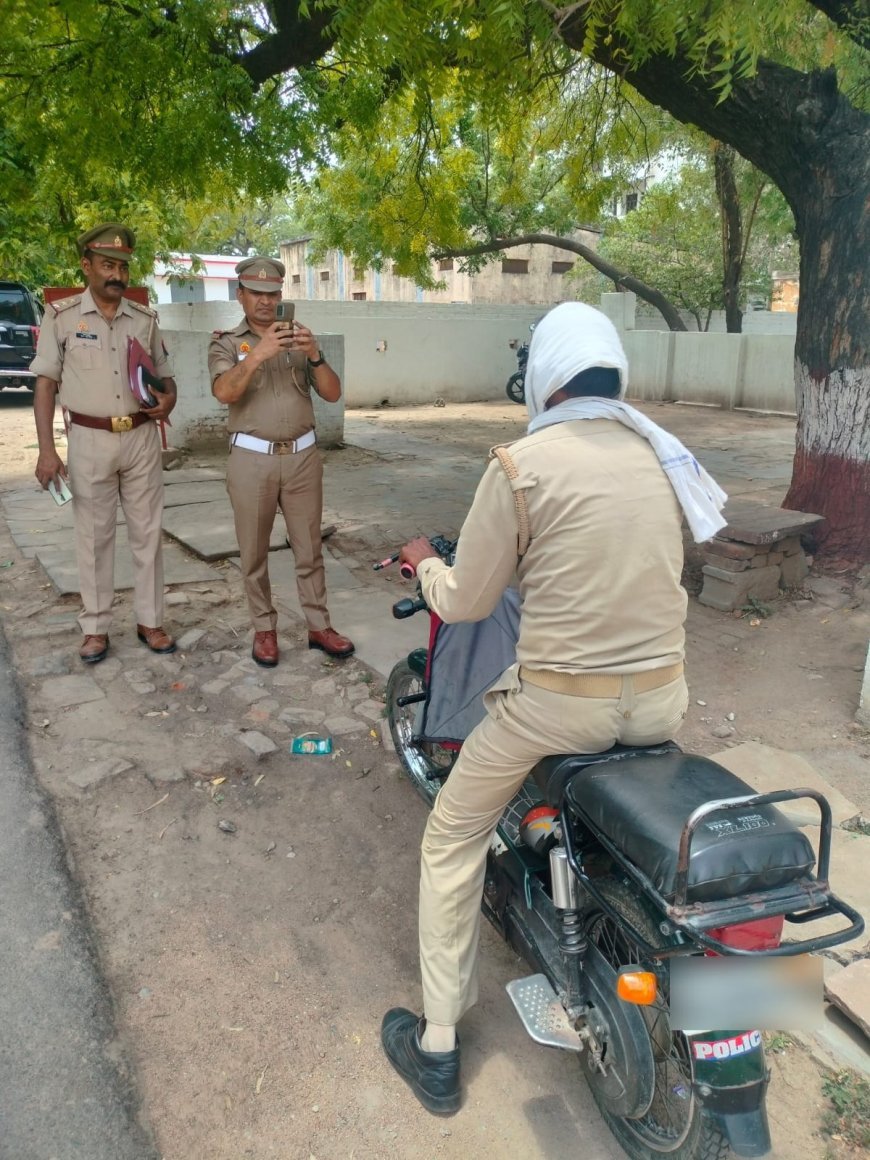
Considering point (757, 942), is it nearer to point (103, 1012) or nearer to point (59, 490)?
point (103, 1012)

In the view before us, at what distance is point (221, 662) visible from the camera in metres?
4.53

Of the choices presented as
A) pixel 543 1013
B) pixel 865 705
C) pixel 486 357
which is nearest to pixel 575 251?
pixel 486 357

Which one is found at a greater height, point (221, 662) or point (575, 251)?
point (575, 251)

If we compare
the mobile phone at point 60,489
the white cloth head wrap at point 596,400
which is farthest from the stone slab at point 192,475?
the white cloth head wrap at point 596,400

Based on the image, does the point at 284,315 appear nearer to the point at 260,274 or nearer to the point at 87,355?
the point at 260,274

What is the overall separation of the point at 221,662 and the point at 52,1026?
235 cm

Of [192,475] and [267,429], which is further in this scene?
[192,475]

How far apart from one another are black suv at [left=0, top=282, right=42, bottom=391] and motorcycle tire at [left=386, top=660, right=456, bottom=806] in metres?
12.8

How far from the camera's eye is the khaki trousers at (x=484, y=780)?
1.85 metres

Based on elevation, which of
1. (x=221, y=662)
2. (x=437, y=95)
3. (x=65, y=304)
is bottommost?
(x=221, y=662)

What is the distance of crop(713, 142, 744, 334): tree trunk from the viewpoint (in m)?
13.8

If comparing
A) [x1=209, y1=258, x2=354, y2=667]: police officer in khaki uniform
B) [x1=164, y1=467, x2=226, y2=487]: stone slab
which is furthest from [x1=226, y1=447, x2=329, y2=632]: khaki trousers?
[x1=164, y1=467, x2=226, y2=487]: stone slab

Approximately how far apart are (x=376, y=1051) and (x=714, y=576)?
380 centimetres

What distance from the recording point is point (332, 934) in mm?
2682
